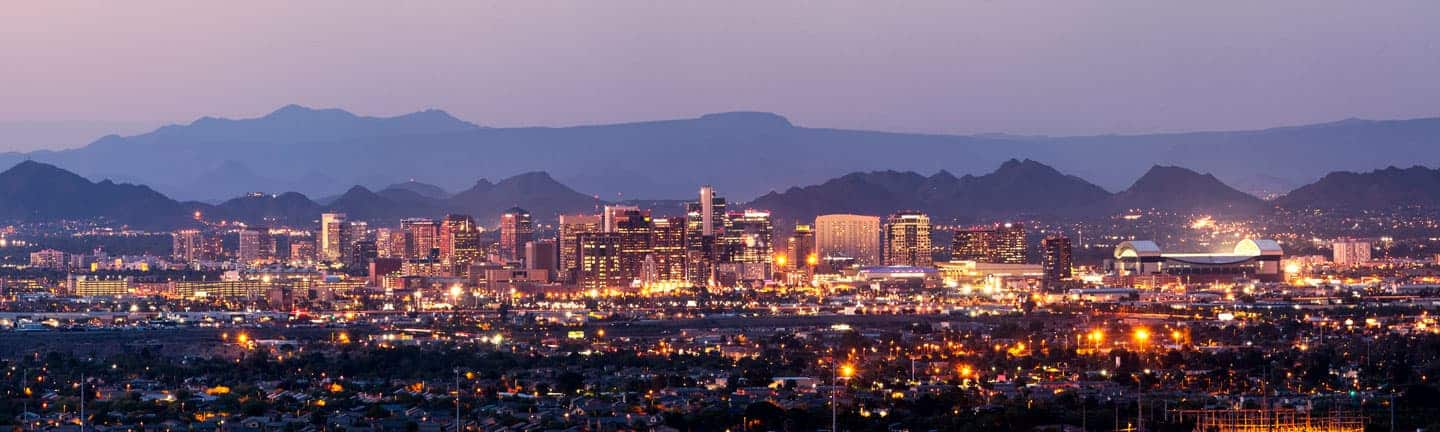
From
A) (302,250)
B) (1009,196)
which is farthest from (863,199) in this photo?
(302,250)

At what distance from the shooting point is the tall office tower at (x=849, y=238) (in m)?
128

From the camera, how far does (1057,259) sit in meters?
105

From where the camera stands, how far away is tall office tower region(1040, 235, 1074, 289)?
104 metres

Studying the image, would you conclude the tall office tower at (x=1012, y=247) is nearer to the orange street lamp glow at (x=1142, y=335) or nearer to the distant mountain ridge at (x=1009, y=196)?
the distant mountain ridge at (x=1009, y=196)

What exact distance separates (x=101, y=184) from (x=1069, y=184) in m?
62.8

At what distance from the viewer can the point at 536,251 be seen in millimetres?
110250

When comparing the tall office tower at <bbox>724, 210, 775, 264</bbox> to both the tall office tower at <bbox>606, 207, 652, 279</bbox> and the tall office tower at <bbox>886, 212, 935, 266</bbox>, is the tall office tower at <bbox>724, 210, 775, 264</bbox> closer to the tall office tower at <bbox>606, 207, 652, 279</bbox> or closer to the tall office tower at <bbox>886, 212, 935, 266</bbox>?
the tall office tower at <bbox>606, 207, 652, 279</bbox>

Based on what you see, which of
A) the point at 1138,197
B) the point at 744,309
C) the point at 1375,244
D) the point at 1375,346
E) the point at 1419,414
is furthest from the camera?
the point at 1138,197

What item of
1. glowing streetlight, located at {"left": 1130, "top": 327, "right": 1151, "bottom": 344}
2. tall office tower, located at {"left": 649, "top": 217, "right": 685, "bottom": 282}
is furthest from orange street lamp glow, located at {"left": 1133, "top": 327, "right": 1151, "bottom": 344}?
tall office tower, located at {"left": 649, "top": 217, "right": 685, "bottom": 282}

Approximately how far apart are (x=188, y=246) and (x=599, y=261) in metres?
33.3

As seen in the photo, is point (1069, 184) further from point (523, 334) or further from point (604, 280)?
point (523, 334)

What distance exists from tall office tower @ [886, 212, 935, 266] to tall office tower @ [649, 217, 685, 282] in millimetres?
→ 13347

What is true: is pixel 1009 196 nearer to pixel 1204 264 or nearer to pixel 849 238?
pixel 849 238

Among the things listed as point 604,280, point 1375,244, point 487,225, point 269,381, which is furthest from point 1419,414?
point 487,225
